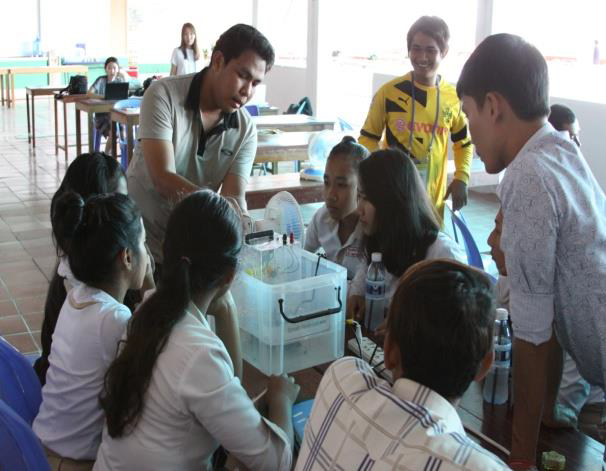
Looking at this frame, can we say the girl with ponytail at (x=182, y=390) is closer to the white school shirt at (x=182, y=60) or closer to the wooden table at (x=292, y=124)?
the wooden table at (x=292, y=124)

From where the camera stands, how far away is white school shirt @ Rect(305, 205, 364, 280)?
2420 millimetres

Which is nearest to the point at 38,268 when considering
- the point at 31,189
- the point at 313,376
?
the point at 31,189

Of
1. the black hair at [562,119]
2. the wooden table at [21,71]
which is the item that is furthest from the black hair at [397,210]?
the wooden table at [21,71]

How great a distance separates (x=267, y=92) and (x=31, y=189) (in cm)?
505

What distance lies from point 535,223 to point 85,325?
36.8 inches

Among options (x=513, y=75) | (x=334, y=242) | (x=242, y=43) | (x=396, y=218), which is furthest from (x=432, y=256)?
(x=513, y=75)

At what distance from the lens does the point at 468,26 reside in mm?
6930

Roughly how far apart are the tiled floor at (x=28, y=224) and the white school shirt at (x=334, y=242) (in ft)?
3.35

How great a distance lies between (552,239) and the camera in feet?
3.97

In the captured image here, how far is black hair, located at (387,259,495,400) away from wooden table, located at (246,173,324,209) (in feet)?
9.26

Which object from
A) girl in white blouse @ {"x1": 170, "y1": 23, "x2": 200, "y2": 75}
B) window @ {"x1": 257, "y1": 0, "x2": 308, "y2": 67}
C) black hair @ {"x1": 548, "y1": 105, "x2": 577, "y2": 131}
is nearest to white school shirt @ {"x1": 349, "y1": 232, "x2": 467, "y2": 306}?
black hair @ {"x1": 548, "y1": 105, "x2": 577, "y2": 131}

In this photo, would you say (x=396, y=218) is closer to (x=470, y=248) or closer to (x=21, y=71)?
(x=470, y=248)

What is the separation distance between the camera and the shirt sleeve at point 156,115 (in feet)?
7.16

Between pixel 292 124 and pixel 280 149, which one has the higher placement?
pixel 292 124
